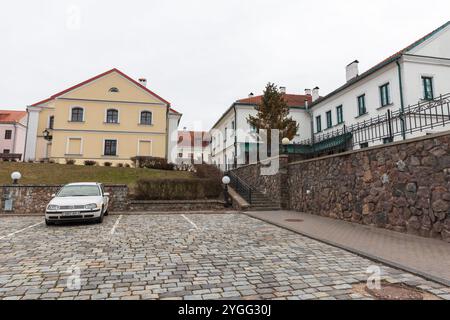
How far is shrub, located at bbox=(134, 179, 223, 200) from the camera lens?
16594 millimetres

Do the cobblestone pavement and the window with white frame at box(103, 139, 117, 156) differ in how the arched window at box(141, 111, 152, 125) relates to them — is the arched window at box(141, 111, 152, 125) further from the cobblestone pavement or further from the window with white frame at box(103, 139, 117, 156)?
the cobblestone pavement

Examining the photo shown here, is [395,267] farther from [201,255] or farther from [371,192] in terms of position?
[371,192]

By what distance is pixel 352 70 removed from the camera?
26359mm

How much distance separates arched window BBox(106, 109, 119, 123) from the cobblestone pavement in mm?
25046

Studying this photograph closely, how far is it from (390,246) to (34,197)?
16153 millimetres

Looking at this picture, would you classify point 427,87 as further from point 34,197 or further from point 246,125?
point 34,197

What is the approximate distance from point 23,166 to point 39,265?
21.5 m

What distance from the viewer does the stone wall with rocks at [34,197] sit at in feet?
48.0

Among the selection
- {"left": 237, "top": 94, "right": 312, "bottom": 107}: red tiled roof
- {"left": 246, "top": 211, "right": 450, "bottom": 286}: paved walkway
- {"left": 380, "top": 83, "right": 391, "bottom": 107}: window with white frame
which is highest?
{"left": 237, "top": 94, "right": 312, "bottom": 107}: red tiled roof

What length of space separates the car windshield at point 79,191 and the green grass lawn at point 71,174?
745cm

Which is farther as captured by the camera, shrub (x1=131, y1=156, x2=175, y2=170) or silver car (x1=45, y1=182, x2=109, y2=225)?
shrub (x1=131, y1=156, x2=175, y2=170)

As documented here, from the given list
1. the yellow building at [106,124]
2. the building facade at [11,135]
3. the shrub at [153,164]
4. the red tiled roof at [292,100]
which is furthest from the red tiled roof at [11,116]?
the red tiled roof at [292,100]

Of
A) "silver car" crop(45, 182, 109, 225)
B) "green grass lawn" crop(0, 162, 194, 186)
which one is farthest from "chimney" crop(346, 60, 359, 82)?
"silver car" crop(45, 182, 109, 225)
